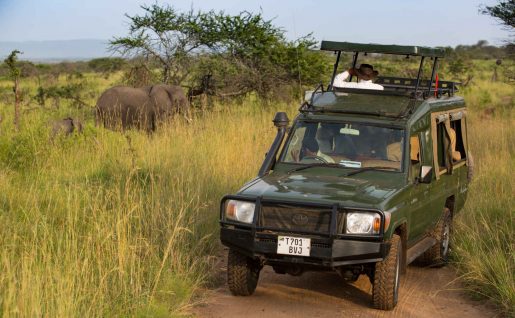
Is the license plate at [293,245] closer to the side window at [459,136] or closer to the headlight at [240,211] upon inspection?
the headlight at [240,211]

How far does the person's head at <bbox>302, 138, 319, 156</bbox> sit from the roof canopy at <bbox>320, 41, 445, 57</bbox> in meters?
1.22

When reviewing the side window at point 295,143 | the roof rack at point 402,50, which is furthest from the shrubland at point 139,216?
the roof rack at point 402,50

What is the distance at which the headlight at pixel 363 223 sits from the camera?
Answer: 598 cm

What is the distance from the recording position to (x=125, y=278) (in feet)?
20.3

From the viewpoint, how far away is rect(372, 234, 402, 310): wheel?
6.19m

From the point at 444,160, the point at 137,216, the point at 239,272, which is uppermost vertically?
the point at 444,160

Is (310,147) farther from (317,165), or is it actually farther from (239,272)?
(239,272)

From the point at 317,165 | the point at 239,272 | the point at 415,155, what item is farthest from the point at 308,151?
the point at 239,272

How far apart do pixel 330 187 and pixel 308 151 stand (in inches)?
37.9

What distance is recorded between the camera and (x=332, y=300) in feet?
22.3

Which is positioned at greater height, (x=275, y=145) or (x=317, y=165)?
(x=275, y=145)

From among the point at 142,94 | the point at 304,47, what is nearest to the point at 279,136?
the point at 142,94

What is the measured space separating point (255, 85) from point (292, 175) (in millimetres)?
13072

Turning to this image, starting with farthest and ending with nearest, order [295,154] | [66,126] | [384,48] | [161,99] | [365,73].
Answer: [161,99]
[66,126]
[365,73]
[384,48]
[295,154]
